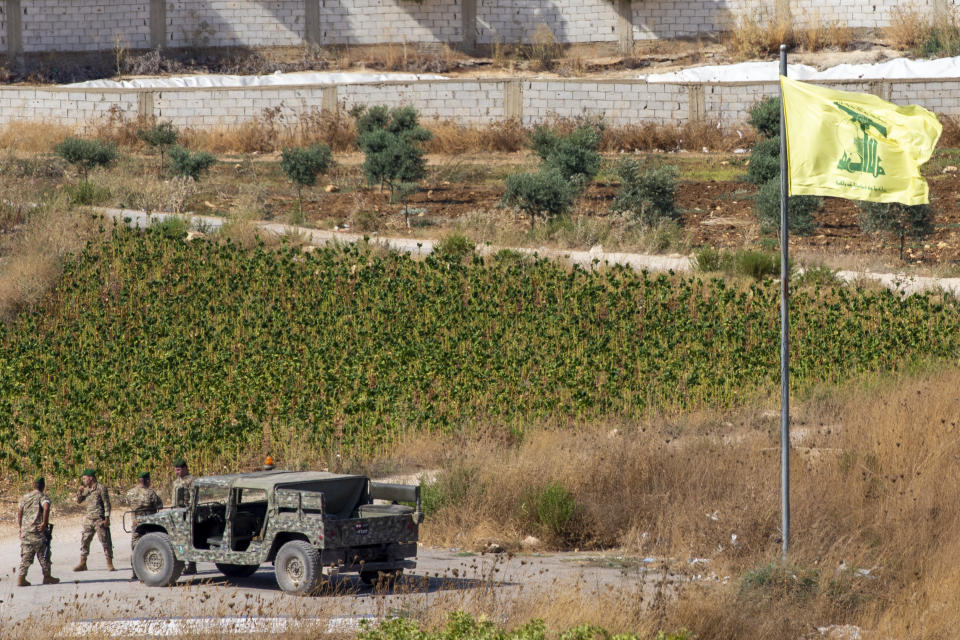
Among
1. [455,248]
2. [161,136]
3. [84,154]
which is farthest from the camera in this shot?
[161,136]

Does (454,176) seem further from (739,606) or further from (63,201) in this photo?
(739,606)

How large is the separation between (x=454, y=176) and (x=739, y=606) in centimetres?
2270

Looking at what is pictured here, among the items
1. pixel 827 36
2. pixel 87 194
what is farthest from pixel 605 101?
pixel 87 194

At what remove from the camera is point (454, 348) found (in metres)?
18.6

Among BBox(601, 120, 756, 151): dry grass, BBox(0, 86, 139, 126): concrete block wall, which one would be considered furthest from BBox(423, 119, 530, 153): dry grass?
BBox(0, 86, 139, 126): concrete block wall

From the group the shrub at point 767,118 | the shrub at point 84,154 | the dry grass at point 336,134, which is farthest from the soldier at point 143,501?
the dry grass at point 336,134

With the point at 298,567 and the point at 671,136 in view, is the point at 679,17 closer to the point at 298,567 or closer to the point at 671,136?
the point at 671,136

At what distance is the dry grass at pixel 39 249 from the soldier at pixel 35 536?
11489 millimetres

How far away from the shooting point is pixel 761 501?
13148 mm

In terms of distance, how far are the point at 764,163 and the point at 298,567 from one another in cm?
1953

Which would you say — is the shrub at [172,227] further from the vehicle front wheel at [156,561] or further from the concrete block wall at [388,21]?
the concrete block wall at [388,21]

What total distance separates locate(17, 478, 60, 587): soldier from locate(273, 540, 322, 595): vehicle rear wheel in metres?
2.29

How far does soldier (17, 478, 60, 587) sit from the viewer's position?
11.6 metres

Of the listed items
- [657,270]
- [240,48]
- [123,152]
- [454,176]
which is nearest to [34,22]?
[240,48]
